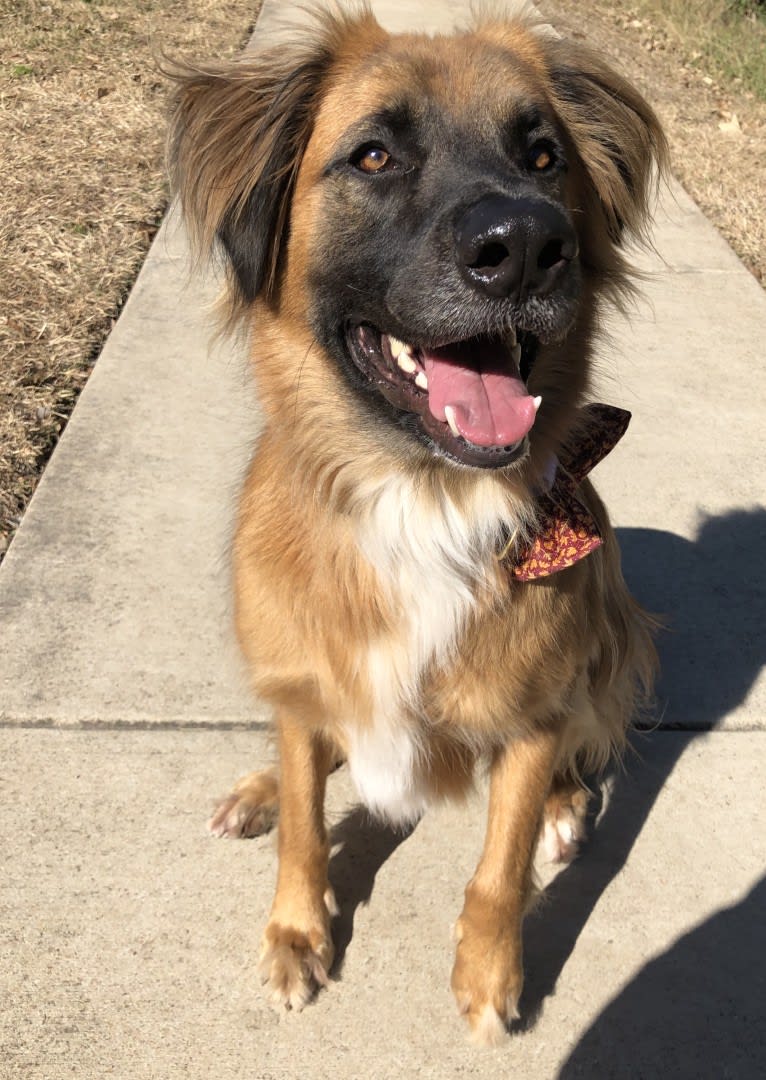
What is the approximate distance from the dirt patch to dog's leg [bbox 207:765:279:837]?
151cm

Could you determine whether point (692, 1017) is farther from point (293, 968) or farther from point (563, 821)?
point (293, 968)

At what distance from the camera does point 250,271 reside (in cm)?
265

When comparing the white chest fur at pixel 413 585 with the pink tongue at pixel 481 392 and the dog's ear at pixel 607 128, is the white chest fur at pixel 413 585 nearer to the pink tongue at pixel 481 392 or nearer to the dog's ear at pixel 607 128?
the pink tongue at pixel 481 392

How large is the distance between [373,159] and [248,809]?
175cm

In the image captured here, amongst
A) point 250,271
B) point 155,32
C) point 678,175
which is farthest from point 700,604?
point 155,32

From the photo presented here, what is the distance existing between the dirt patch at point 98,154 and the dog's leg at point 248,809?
1.51 m

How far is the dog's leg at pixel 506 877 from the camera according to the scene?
2650mm

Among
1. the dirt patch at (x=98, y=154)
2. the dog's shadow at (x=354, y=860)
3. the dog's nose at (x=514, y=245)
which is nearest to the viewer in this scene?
the dog's nose at (x=514, y=245)

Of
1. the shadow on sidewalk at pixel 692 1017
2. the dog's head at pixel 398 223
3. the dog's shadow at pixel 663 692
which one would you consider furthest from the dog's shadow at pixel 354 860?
the dog's head at pixel 398 223

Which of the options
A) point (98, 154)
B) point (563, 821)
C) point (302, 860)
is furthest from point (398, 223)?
point (98, 154)

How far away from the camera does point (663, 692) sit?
11.8ft

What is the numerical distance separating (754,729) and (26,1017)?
226 cm

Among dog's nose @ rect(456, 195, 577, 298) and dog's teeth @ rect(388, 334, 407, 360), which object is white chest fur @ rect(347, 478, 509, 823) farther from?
dog's nose @ rect(456, 195, 577, 298)

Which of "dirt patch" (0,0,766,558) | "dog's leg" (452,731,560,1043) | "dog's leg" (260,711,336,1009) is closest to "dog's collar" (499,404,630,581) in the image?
"dog's leg" (452,731,560,1043)
